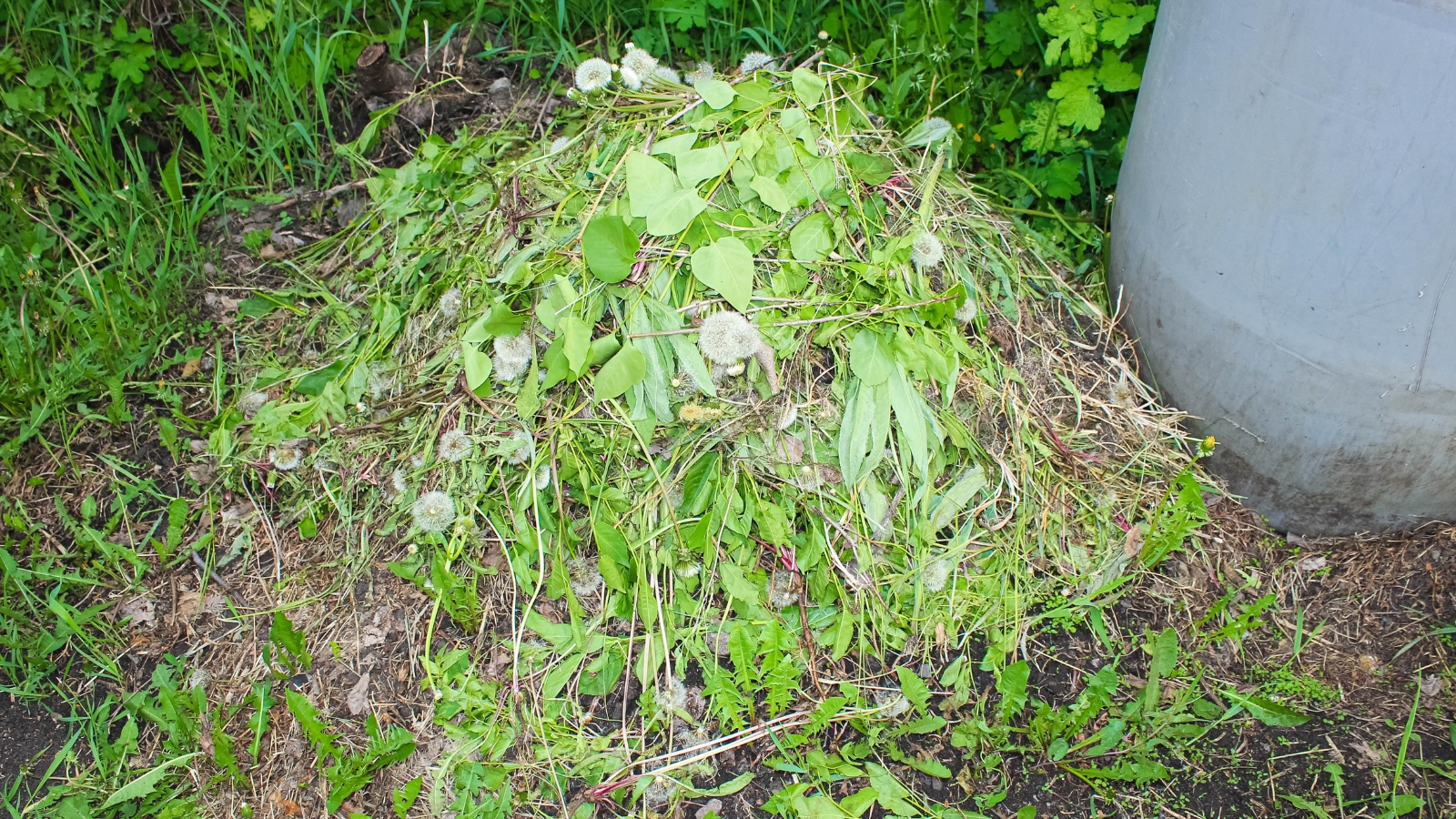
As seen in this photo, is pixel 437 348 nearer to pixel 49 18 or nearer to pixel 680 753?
pixel 680 753

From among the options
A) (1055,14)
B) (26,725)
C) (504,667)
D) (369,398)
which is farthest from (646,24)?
(26,725)

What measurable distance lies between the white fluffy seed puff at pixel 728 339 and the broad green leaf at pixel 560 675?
714mm

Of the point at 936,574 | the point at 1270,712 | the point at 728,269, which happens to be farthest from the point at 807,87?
the point at 1270,712

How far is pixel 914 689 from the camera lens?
2041 millimetres

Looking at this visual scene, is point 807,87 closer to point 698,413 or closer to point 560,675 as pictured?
point 698,413

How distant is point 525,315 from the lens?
2.27 meters

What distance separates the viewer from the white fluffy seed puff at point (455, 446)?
224cm

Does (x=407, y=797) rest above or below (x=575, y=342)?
below

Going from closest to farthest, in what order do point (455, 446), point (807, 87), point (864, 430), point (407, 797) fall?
point (407, 797)
point (864, 430)
point (455, 446)
point (807, 87)

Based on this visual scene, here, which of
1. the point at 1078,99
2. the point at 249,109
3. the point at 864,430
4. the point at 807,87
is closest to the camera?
the point at 864,430

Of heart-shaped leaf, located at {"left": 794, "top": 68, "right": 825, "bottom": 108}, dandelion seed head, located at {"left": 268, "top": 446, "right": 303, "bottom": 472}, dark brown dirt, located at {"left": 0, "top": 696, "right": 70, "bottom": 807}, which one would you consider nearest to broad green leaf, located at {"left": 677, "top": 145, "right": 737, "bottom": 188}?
heart-shaped leaf, located at {"left": 794, "top": 68, "right": 825, "bottom": 108}

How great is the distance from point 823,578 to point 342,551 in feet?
3.78

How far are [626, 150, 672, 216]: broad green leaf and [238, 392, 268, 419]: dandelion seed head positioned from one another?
1151mm

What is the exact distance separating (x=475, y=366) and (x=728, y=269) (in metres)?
0.62
